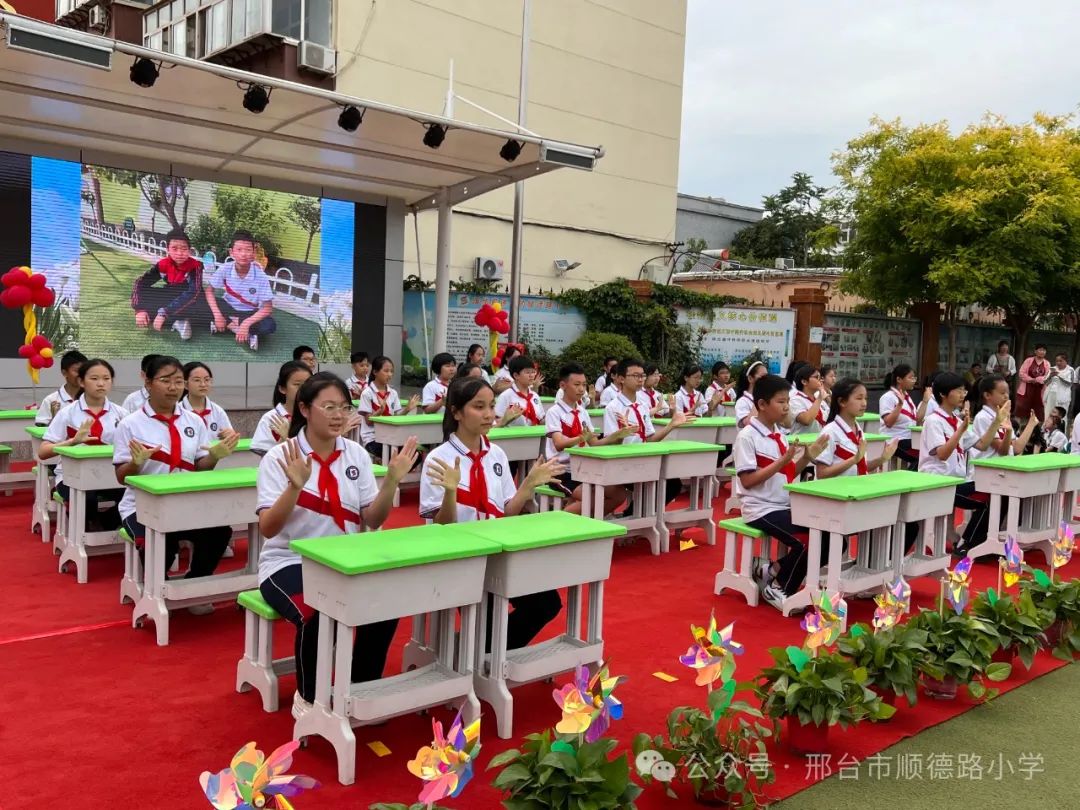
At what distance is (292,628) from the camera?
418 centimetres

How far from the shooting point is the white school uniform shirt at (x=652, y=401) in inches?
276

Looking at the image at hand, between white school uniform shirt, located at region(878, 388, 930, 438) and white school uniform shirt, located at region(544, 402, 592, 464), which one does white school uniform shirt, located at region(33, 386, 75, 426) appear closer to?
white school uniform shirt, located at region(544, 402, 592, 464)

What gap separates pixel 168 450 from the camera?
15.4ft

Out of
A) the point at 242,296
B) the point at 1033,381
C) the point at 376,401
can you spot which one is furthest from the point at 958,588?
the point at 1033,381

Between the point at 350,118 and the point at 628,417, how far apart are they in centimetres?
344

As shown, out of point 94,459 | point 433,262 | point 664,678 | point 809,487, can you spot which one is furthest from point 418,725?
point 433,262

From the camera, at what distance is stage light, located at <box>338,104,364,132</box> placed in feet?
24.1

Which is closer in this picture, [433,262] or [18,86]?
[18,86]

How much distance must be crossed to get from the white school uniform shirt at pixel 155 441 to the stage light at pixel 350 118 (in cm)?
345

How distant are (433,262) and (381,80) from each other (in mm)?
2792

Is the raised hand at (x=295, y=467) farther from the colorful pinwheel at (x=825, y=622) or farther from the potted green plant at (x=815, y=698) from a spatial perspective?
the colorful pinwheel at (x=825, y=622)

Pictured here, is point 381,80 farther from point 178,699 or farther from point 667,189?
point 178,699

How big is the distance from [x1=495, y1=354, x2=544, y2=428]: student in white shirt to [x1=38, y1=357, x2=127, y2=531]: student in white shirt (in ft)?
9.33

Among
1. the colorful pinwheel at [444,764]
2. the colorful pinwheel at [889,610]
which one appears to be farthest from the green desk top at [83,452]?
the colorful pinwheel at [889,610]
